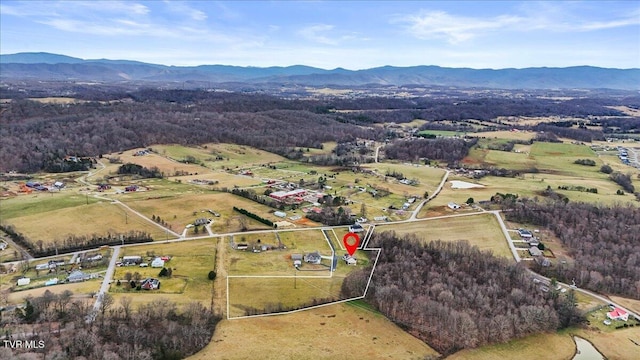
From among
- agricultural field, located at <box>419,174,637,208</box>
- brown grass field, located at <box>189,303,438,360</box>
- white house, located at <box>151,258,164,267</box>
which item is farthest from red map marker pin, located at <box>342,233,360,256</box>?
white house, located at <box>151,258,164,267</box>

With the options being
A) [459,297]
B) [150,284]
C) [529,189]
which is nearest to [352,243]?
[459,297]

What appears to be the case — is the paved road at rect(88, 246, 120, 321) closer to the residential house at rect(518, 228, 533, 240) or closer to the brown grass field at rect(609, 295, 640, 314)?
the brown grass field at rect(609, 295, 640, 314)

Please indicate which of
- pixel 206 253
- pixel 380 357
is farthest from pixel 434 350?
pixel 206 253

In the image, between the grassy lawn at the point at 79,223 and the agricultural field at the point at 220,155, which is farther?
the agricultural field at the point at 220,155

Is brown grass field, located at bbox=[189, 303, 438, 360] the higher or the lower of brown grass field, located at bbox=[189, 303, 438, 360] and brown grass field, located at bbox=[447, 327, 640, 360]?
the higher

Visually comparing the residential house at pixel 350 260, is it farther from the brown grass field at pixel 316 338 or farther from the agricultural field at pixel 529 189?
the agricultural field at pixel 529 189

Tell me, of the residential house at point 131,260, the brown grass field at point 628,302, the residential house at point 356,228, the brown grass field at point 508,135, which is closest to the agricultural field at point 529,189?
the residential house at point 356,228
